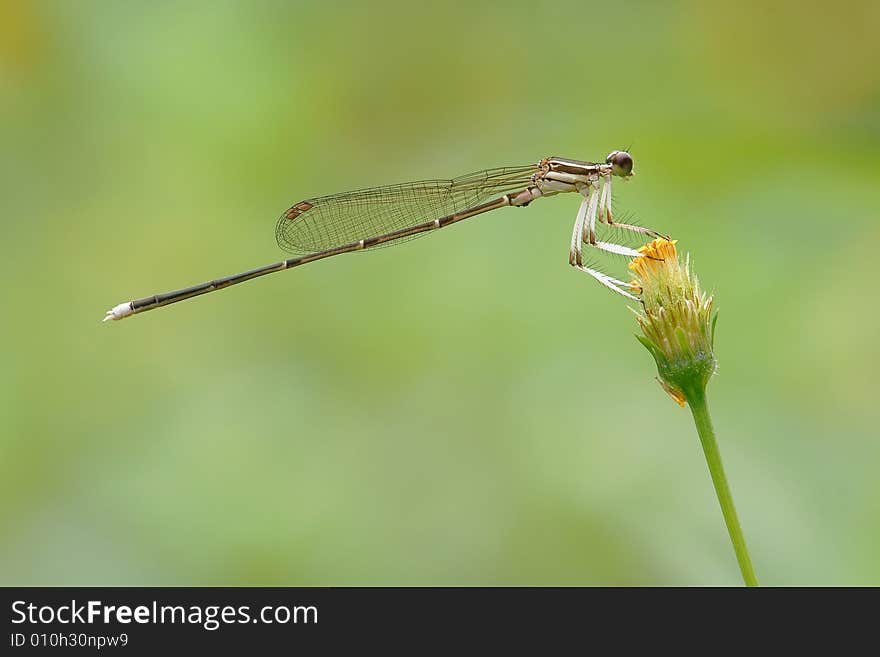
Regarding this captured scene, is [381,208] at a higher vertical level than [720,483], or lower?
higher

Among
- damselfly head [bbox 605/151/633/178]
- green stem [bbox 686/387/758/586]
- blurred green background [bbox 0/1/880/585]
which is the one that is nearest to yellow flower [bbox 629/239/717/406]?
green stem [bbox 686/387/758/586]

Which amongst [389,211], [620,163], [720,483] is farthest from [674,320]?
[389,211]

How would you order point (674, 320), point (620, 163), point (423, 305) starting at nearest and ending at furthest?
point (674, 320) → point (620, 163) → point (423, 305)

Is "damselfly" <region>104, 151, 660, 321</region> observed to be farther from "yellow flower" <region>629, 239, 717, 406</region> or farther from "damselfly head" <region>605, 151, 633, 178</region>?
"yellow flower" <region>629, 239, 717, 406</region>

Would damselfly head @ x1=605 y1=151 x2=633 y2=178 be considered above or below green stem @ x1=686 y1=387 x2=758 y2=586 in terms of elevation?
above

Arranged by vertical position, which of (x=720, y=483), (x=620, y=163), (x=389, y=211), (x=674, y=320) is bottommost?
(x=720, y=483)

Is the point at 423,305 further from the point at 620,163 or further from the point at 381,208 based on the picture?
the point at 620,163

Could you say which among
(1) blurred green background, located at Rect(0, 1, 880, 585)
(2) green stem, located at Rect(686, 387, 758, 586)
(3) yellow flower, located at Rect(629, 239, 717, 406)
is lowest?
(2) green stem, located at Rect(686, 387, 758, 586)
